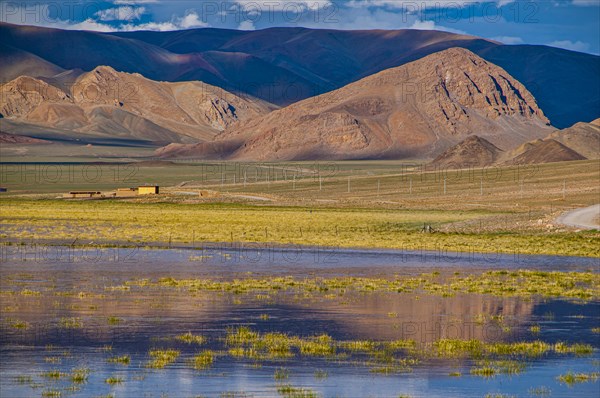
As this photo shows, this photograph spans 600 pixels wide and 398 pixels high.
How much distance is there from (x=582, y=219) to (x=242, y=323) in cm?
5039

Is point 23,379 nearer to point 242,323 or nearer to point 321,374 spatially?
point 321,374

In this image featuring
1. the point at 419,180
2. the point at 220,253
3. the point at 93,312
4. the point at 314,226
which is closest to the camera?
the point at 93,312

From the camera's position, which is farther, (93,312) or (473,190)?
(473,190)

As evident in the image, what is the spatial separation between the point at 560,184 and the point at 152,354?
383 ft

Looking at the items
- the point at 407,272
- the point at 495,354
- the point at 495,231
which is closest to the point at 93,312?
the point at 495,354

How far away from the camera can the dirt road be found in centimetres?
6270

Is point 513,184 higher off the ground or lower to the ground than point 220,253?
higher

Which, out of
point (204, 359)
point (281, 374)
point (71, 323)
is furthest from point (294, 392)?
point (71, 323)

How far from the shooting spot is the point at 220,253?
4350 centimetres

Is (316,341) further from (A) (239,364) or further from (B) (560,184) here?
(B) (560,184)

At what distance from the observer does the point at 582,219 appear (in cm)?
6862

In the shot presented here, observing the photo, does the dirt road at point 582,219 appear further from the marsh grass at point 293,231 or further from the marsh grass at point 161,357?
the marsh grass at point 161,357

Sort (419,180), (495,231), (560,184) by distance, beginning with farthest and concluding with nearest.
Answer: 1. (419,180)
2. (560,184)
3. (495,231)

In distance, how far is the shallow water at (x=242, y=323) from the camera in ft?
52.4
